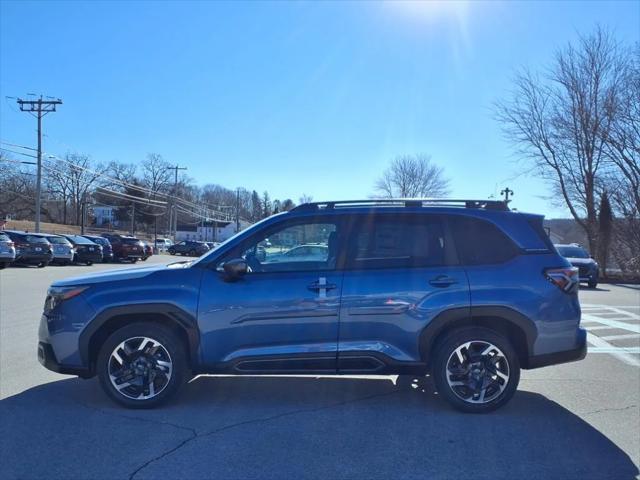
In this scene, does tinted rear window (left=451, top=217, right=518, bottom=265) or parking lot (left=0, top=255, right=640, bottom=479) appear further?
tinted rear window (left=451, top=217, right=518, bottom=265)

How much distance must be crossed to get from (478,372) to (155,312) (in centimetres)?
304

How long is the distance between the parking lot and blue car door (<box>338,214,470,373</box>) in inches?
23.6

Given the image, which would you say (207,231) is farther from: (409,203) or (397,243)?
(397,243)

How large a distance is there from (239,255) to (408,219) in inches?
65.6

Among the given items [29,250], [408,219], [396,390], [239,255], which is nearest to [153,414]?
[239,255]

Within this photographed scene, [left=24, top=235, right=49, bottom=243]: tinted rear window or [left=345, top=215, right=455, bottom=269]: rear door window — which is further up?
[left=24, top=235, right=49, bottom=243]: tinted rear window

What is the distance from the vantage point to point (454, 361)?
15.8 feet

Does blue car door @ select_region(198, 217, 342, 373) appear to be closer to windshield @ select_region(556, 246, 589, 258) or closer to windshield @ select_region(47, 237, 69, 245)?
windshield @ select_region(556, 246, 589, 258)

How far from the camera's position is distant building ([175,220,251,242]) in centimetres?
11706

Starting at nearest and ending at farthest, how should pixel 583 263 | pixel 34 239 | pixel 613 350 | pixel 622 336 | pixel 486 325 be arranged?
pixel 486 325 → pixel 613 350 → pixel 622 336 → pixel 583 263 → pixel 34 239

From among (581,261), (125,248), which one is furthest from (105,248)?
(581,261)

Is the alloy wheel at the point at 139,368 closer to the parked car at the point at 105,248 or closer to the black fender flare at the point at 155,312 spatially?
the black fender flare at the point at 155,312

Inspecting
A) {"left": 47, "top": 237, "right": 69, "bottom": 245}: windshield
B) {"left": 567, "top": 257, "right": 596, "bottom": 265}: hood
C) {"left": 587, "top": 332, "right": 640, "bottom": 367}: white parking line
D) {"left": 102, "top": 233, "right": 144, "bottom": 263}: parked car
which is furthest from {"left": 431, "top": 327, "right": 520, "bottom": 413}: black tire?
{"left": 102, "top": 233, "right": 144, "bottom": 263}: parked car

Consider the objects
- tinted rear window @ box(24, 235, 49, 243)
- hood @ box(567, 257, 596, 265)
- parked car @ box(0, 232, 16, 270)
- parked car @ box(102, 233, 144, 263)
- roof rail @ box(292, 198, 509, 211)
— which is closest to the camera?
roof rail @ box(292, 198, 509, 211)
